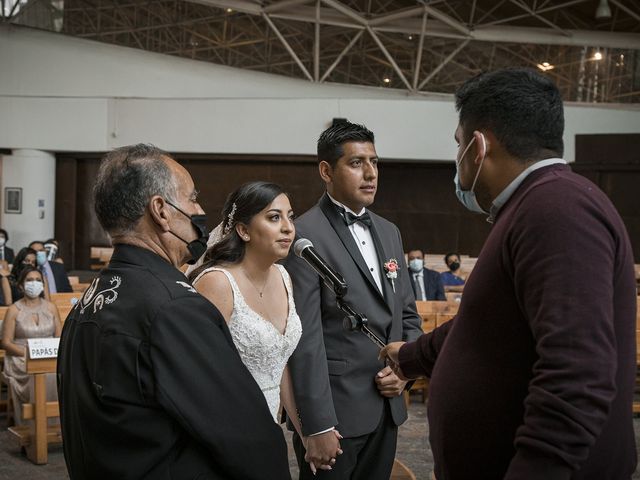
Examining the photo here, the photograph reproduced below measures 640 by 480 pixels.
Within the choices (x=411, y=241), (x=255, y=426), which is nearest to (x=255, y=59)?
(x=411, y=241)

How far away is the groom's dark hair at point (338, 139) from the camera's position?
10.5 ft

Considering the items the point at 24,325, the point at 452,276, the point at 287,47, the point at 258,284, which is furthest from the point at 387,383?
the point at 287,47

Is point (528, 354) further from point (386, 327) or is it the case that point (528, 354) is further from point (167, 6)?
point (167, 6)

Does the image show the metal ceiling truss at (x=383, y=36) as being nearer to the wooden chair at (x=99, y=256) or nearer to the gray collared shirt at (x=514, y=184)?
the wooden chair at (x=99, y=256)

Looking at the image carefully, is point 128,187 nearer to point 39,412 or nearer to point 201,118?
point 39,412

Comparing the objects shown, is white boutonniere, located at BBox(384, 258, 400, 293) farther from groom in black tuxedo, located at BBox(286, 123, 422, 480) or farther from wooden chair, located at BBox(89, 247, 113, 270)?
wooden chair, located at BBox(89, 247, 113, 270)

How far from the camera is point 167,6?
18938 mm

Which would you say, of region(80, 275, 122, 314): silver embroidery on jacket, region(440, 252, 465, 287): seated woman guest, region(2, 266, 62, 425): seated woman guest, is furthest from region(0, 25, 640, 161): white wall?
region(80, 275, 122, 314): silver embroidery on jacket

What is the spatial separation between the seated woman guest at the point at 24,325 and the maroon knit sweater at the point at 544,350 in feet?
18.6

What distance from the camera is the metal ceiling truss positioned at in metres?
18.6

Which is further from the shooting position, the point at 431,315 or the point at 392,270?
the point at 431,315

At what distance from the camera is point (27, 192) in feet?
59.2

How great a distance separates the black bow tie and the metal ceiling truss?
1576 centimetres

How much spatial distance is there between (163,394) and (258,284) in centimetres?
148
